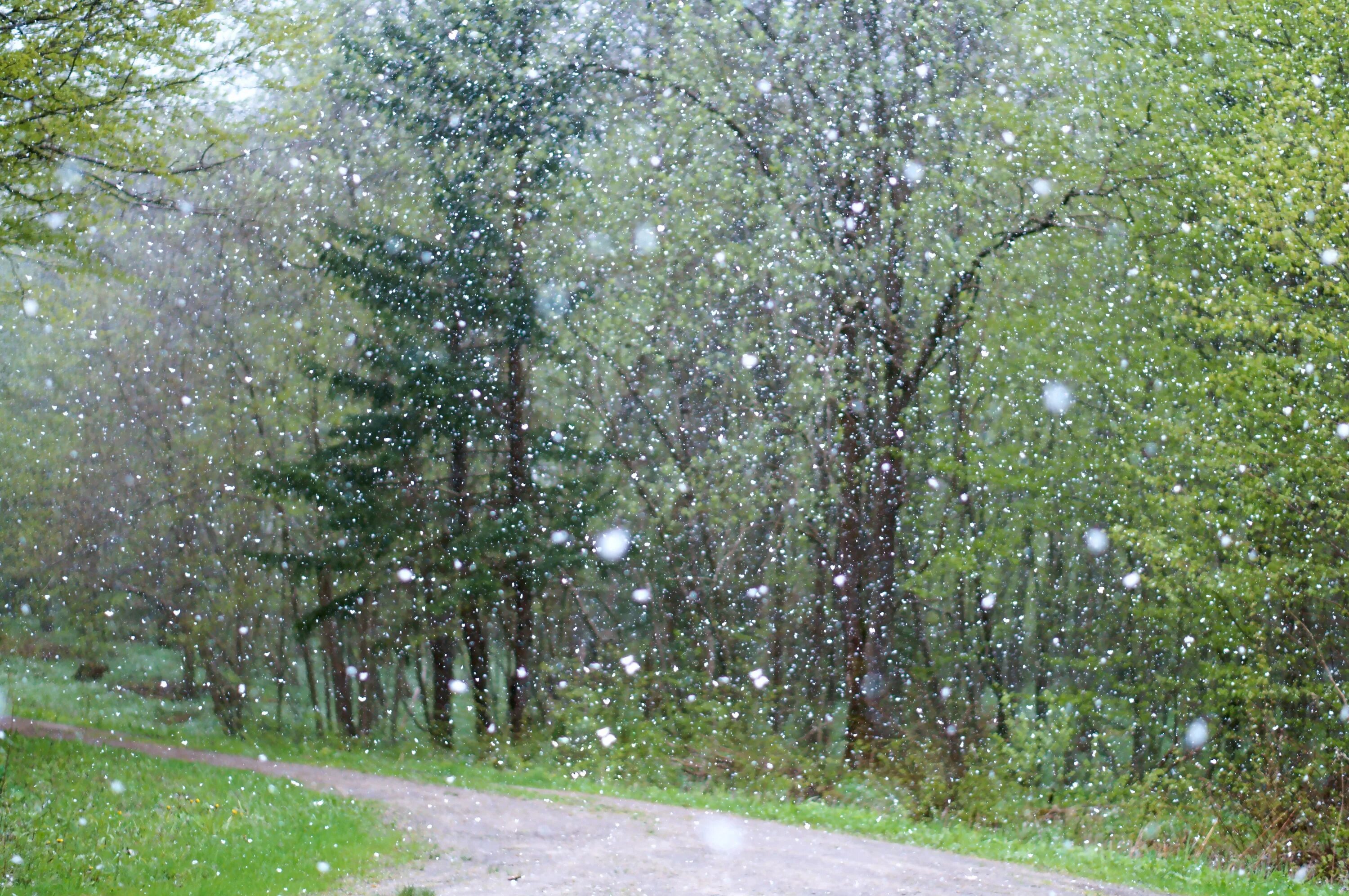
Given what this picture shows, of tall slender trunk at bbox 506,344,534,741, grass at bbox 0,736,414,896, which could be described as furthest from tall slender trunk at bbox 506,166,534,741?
grass at bbox 0,736,414,896

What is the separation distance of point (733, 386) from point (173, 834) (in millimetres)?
11626

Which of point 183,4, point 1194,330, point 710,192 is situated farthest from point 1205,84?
point 183,4

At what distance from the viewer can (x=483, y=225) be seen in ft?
60.2

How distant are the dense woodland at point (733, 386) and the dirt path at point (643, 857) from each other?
12.5ft

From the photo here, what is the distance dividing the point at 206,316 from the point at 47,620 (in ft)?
20.8

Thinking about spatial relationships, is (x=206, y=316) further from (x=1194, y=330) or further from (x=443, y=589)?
(x=1194, y=330)

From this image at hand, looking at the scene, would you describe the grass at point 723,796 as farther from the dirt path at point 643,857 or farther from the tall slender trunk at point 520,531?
the tall slender trunk at point 520,531

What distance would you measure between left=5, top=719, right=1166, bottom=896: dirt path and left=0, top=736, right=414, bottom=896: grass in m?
0.45

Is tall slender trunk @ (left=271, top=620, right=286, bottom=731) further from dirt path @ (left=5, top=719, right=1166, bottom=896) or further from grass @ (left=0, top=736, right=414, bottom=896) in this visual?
dirt path @ (left=5, top=719, right=1166, bottom=896)

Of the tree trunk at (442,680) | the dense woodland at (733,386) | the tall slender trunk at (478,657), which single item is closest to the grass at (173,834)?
the dense woodland at (733,386)

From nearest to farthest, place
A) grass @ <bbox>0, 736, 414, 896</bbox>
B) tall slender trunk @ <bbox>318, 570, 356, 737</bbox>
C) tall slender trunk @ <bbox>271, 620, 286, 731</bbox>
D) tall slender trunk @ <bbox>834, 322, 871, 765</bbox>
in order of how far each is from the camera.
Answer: grass @ <bbox>0, 736, 414, 896</bbox> < tall slender trunk @ <bbox>834, 322, 871, 765</bbox> < tall slender trunk @ <bbox>318, 570, 356, 737</bbox> < tall slender trunk @ <bbox>271, 620, 286, 731</bbox>

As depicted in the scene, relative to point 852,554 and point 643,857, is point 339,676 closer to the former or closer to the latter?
point 852,554

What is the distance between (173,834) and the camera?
29.9 feet

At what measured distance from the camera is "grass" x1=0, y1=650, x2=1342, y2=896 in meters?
9.57
